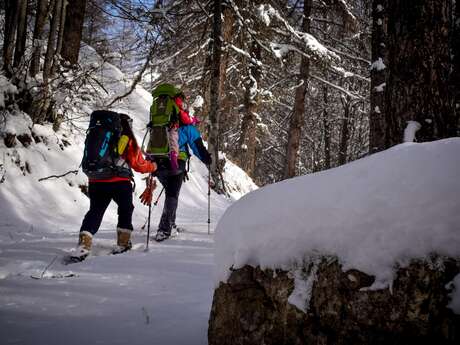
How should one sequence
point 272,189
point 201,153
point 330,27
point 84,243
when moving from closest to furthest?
1. point 272,189
2. point 84,243
3. point 201,153
4. point 330,27

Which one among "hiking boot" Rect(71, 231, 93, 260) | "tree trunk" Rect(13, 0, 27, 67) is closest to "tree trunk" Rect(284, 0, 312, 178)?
"tree trunk" Rect(13, 0, 27, 67)

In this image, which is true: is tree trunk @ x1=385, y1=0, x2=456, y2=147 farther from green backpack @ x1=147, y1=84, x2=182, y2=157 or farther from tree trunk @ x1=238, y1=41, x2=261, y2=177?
tree trunk @ x1=238, y1=41, x2=261, y2=177

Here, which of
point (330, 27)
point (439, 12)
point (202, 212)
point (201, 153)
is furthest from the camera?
point (330, 27)

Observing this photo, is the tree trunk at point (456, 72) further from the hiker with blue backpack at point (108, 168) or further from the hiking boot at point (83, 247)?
the hiking boot at point (83, 247)

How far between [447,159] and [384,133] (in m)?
1.70

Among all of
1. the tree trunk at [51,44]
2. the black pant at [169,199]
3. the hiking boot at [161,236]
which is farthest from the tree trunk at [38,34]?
the hiking boot at [161,236]

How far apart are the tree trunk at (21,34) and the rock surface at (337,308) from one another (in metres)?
6.13

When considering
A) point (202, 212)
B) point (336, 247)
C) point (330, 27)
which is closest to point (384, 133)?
point (336, 247)

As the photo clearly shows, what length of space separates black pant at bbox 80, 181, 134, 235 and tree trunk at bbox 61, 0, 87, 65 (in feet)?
18.2

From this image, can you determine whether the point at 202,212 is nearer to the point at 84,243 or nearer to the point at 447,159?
the point at 84,243

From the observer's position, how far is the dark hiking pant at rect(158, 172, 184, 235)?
4.76 meters

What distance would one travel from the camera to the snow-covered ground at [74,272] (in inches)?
85.6

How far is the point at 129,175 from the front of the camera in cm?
410

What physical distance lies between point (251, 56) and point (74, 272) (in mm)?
9013
